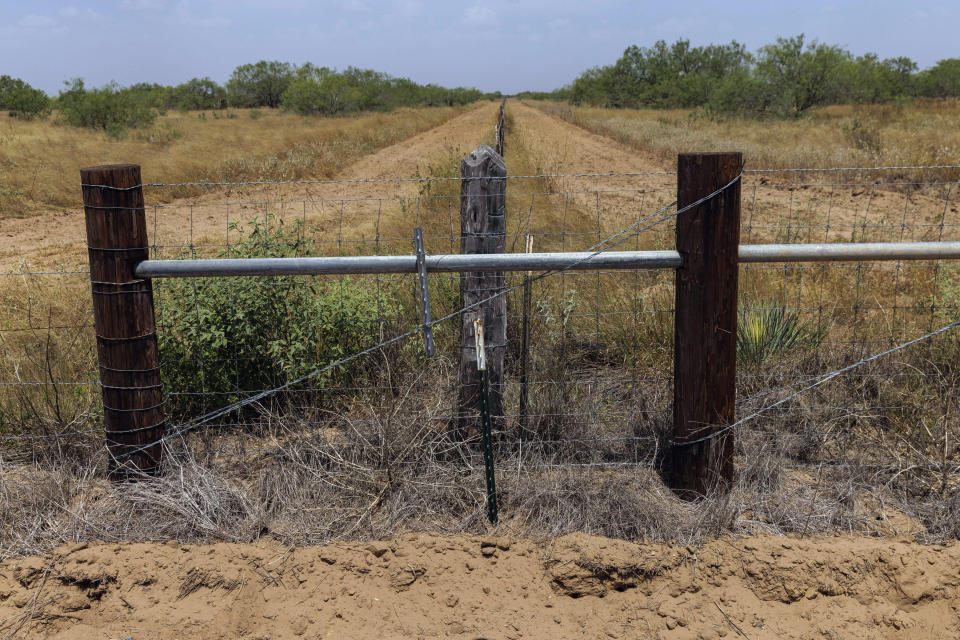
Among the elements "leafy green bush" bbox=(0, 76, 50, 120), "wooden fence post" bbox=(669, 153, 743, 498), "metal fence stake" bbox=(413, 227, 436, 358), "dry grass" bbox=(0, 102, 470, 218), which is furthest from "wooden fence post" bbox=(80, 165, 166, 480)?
"leafy green bush" bbox=(0, 76, 50, 120)

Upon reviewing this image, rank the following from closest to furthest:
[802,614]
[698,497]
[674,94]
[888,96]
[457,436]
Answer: [802,614], [698,497], [457,436], [888,96], [674,94]

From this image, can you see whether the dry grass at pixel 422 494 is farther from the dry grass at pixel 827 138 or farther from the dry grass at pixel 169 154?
the dry grass at pixel 827 138

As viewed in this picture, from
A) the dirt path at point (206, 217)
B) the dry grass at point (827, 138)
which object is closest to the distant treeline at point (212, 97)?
the dirt path at point (206, 217)

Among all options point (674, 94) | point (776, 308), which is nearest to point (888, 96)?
point (674, 94)

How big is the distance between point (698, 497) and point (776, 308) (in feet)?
5.02

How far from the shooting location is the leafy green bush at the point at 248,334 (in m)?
4.48

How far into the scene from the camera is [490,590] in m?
3.28

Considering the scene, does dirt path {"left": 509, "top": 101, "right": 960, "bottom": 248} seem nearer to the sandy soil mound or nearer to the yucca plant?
the yucca plant

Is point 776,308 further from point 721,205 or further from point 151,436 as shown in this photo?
point 151,436

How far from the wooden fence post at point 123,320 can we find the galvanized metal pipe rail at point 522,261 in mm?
134

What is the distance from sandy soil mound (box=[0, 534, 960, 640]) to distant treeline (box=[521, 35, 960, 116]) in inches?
1649

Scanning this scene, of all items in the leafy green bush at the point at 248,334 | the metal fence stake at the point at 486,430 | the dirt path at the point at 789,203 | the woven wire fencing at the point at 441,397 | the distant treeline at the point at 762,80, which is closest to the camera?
the metal fence stake at the point at 486,430

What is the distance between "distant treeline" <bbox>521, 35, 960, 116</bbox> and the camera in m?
44.4

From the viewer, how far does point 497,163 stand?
4.04 meters
